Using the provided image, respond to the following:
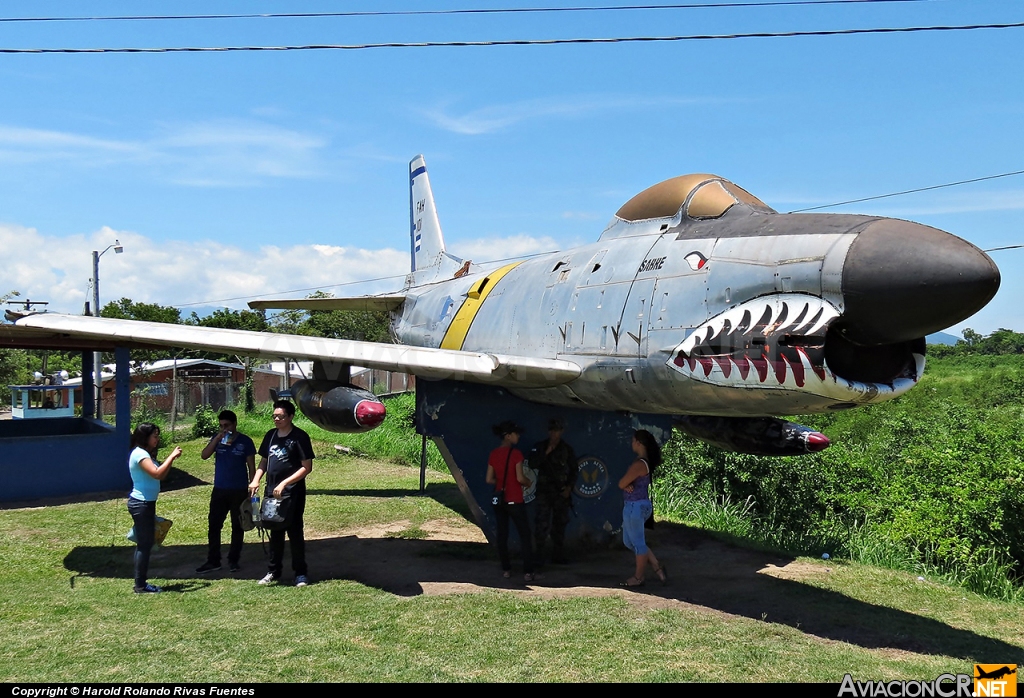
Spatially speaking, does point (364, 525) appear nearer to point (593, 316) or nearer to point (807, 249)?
point (593, 316)

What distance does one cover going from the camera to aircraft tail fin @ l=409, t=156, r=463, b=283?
17.2m

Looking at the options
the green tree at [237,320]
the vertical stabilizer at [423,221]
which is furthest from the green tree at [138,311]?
the vertical stabilizer at [423,221]

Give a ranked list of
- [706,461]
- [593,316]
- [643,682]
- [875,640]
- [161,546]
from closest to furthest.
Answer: [643,682] → [875,640] → [593,316] → [161,546] → [706,461]

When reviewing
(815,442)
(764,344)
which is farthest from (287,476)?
(815,442)

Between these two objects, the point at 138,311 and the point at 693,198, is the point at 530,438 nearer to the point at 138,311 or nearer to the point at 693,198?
the point at 693,198

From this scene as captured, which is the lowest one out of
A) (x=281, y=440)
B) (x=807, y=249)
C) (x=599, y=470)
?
(x=599, y=470)

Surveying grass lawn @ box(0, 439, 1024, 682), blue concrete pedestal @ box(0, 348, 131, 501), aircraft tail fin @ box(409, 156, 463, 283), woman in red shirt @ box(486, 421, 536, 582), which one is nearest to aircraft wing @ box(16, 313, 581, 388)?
woman in red shirt @ box(486, 421, 536, 582)

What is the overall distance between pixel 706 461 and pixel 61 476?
37.8ft

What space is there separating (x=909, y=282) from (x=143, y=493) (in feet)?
23.6

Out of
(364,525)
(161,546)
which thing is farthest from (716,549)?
(161,546)

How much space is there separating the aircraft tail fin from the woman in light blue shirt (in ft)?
29.5

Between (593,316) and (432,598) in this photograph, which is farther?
(593,316)

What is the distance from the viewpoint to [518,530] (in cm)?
915

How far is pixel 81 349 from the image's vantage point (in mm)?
16109
